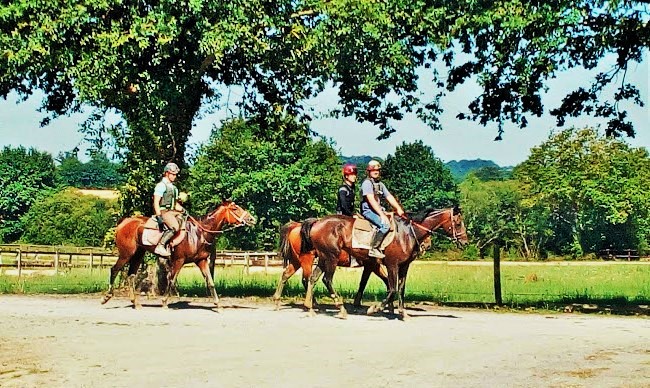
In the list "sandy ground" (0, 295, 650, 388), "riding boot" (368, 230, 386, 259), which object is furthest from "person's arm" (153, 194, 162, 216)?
"riding boot" (368, 230, 386, 259)

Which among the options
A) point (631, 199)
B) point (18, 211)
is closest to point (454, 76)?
point (631, 199)

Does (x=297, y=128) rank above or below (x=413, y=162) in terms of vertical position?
below

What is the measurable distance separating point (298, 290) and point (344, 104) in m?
6.31

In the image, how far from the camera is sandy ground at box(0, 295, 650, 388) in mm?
9516

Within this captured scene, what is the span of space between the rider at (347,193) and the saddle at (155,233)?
3.38 metres

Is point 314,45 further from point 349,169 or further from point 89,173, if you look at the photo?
point 89,173

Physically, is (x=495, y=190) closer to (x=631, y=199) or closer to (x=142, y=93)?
(x=631, y=199)

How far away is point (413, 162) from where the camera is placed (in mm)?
107000

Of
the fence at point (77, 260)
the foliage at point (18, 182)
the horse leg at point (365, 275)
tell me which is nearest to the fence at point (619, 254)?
the fence at point (77, 260)

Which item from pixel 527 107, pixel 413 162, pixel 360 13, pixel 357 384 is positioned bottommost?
pixel 357 384

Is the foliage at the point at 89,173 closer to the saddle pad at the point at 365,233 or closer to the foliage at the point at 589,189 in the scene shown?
the foliage at the point at 589,189

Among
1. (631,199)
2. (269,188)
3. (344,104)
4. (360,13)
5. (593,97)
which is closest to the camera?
(360,13)

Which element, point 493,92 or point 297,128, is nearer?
point 493,92

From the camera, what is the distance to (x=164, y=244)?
60.1ft
